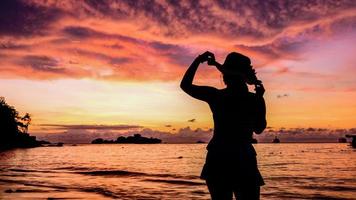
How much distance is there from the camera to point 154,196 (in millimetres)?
16797

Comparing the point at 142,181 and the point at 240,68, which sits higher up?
the point at 240,68

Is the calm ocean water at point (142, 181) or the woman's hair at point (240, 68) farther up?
the woman's hair at point (240, 68)

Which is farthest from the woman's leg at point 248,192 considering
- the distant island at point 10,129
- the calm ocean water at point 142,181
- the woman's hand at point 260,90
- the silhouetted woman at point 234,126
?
the distant island at point 10,129

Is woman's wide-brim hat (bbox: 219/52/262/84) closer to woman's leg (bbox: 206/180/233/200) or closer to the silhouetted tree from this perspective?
woman's leg (bbox: 206/180/233/200)

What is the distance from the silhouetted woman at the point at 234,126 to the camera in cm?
357

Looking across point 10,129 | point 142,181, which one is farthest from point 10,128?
point 142,181

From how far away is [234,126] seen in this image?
3.57 metres

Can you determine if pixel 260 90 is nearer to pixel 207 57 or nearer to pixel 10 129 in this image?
pixel 207 57

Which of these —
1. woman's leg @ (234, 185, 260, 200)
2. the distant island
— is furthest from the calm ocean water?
the distant island

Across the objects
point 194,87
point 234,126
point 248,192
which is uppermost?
point 194,87

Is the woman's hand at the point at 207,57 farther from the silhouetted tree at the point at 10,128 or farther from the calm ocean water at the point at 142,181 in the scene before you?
the silhouetted tree at the point at 10,128

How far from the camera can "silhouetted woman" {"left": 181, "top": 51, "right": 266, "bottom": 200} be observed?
3.57 m

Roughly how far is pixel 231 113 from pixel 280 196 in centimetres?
1576

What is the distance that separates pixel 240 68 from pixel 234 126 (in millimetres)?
533
